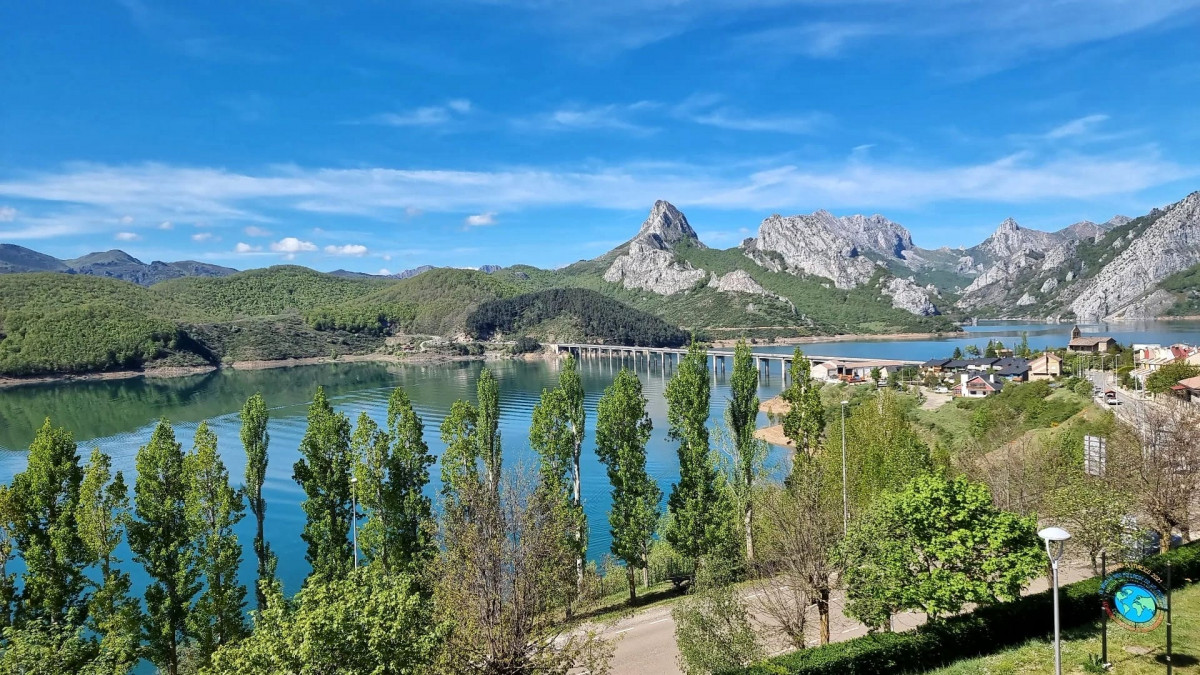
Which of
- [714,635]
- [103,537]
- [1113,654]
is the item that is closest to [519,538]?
[714,635]

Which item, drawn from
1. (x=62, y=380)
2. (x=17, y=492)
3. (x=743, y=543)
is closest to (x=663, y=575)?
(x=743, y=543)

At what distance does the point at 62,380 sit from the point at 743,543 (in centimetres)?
16416

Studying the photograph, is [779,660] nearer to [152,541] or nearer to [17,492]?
[152,541]

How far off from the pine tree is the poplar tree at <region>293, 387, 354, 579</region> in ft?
9.24

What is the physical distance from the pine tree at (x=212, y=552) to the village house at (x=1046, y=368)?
92.6 m

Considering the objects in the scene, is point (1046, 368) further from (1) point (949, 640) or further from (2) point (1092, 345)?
(1) point (949, 640)

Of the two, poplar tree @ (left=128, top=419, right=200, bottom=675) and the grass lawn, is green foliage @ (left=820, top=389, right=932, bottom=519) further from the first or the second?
poplar tree @ (left=128, top=419, right=200, bottom=675)

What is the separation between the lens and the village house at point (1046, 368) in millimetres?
85919

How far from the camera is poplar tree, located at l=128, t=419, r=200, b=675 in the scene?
889 inches

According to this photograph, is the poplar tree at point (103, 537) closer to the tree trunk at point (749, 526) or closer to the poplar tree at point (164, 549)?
the poplar tree at point (164, 549)

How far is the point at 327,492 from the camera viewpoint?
27.3 meters

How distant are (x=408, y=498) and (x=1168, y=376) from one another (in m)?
65.8

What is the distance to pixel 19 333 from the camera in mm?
150625

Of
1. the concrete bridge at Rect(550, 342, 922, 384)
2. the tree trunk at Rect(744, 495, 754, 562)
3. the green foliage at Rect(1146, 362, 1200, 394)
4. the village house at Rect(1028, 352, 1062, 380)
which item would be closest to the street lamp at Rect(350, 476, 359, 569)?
the tree trunk at Rect(744, 495, 754, 562)
